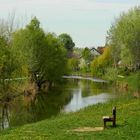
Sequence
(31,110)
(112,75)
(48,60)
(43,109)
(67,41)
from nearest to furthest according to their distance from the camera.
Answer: (31,110), (43,109), (48,60), (112,75), (67,41)

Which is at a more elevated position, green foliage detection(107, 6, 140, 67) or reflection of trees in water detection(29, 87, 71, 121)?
green foliage detection(107, 6, 140, 67)

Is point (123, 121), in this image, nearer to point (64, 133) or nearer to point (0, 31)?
point (64, 133)

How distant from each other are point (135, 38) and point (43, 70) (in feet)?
59.8

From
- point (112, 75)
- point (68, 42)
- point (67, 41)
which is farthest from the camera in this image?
point (68, 42)

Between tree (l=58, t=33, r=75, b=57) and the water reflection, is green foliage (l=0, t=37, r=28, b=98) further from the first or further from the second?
tree (l=58, t=33, r=75, b=57)

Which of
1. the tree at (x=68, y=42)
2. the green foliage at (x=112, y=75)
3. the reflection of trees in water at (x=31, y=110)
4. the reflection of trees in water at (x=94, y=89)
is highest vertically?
the tree at (x=68, y=42)

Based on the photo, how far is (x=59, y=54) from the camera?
274ft

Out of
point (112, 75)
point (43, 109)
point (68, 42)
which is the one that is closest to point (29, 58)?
point (112, 75)

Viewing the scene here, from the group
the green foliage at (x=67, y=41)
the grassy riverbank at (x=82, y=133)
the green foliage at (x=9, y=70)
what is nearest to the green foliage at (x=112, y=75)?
the green foliage at (x=9, y=70)

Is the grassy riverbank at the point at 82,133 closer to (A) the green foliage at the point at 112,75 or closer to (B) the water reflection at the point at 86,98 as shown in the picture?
(B) the water reflection at the point at 86,98

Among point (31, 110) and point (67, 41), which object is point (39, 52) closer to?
point (31, 110)

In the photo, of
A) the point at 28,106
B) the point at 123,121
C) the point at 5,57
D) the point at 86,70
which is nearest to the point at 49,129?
the point at 123,121

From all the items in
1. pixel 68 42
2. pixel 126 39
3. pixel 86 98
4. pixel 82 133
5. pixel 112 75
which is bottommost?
pixel 82 133

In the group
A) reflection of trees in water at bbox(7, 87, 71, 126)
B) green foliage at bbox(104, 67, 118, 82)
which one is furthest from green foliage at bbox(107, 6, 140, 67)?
reflection of trees in water at bbox(7, 87, 71, 126)
